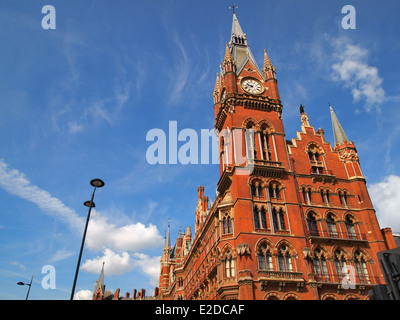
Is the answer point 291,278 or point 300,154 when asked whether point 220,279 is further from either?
point 300,154

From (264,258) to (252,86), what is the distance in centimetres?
2492

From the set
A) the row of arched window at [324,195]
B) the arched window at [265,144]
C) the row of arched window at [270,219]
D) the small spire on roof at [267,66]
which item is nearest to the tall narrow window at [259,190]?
the row of arched window at [270,219]

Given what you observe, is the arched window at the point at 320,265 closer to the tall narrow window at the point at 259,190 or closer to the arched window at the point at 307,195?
the arched window at the point at 307,195

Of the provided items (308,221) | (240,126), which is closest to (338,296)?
(308,221)

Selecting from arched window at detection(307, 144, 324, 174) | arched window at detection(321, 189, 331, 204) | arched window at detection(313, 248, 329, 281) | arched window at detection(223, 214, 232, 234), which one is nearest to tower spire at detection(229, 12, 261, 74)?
arched window at detection(307, 144, 324, 174)

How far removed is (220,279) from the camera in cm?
3434

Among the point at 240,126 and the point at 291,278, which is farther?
the point at 240,126

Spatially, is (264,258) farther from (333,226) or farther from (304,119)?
(304,119)

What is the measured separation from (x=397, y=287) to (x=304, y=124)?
131 feet

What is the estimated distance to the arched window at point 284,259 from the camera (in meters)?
32.8

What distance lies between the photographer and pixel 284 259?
3325 centimetres

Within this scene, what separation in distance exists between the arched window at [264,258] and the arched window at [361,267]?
10251 mm

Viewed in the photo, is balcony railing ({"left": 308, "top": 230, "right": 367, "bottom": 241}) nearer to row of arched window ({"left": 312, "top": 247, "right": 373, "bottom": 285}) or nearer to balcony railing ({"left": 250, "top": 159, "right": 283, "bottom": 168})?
row of arched window ({"left": 312, "top": 247, "right": 373, "bottom": 285})

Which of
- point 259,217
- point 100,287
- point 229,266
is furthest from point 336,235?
point 100,287
